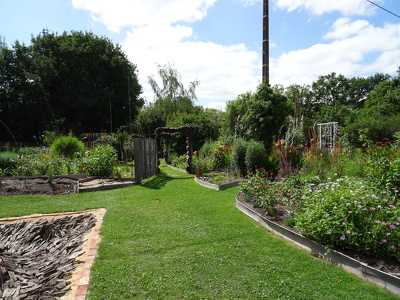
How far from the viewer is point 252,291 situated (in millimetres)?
2646

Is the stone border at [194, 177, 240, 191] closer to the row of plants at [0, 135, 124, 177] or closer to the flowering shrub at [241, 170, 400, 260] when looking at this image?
the row of plants at [0, 135, 124, 177]

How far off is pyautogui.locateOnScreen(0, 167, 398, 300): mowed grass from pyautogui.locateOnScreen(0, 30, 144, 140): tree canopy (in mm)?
17651

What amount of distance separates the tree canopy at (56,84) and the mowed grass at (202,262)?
57.9 ft

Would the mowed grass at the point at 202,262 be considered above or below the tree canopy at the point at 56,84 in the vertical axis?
below

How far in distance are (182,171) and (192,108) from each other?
12307 millimetres

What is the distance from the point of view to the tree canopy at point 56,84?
20.8 meters

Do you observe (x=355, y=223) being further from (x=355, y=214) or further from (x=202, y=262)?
(x=202, y=262)

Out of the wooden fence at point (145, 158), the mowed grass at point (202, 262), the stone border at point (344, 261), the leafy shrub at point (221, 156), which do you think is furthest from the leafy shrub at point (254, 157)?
the stone border at point (344, 261)

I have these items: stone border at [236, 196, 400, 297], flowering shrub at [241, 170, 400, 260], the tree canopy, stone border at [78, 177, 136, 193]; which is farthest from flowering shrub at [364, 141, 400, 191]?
the tree canopy

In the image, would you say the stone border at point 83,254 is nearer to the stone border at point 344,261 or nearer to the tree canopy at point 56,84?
the stone border at point 344,261

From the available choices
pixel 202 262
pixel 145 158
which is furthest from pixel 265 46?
pixel 202 262

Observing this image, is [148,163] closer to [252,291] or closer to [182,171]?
[182,171]

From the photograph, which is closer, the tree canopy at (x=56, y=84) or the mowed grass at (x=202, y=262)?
the mowed grass at (x=202, y=262)

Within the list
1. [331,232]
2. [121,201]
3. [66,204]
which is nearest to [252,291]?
[331,232]
